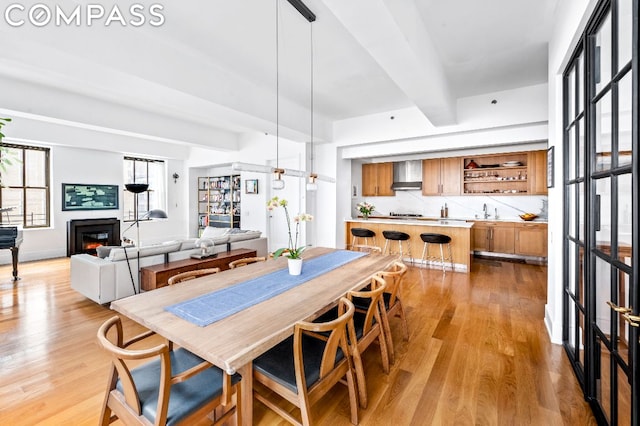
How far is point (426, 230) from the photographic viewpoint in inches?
224

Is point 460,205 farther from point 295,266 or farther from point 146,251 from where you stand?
point 146,251

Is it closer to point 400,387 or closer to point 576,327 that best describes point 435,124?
point 576,327

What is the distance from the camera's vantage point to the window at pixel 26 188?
6.08 meters

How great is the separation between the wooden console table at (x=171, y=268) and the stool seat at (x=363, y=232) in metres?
2.56

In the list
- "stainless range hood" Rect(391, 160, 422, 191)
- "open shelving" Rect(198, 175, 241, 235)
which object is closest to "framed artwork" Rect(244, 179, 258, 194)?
"open shelving" Rect(198, 175, 241, 235)

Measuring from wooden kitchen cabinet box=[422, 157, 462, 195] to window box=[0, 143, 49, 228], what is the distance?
28.5 ft

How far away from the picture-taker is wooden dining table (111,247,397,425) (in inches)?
51.6

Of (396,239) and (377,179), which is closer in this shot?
(396,239)

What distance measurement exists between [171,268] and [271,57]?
2.90m

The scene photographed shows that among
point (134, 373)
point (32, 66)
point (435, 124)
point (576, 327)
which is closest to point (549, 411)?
point (576, 327)

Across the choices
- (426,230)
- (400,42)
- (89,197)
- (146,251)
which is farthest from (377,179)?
(89,197)

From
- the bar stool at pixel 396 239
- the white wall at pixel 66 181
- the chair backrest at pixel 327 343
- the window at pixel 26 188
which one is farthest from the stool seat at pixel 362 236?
the window at pixel 26 188

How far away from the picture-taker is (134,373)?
4.97 feet

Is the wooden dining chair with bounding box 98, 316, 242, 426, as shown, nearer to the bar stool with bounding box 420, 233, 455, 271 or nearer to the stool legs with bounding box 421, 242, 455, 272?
the bar stool with bounding box 420, 233, 455, 271
